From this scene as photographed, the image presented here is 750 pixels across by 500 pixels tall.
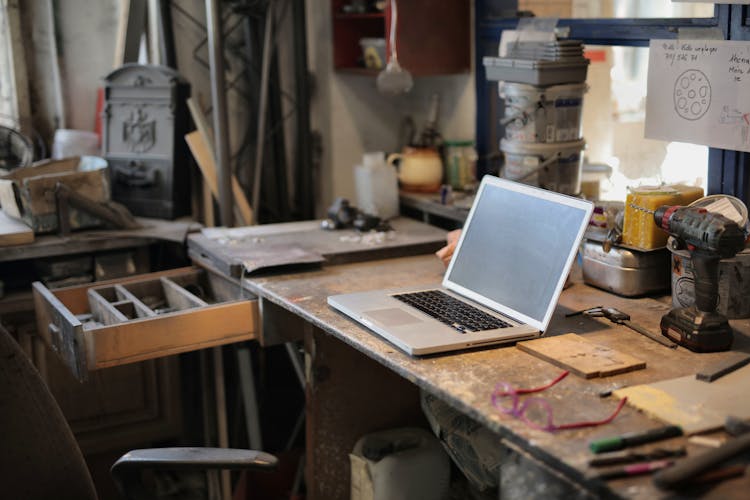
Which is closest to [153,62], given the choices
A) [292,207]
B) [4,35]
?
[4,35]

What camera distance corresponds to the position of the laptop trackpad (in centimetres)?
197

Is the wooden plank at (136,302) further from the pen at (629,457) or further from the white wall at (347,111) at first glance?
the pen at (629,457)

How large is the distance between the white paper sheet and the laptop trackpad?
87cm

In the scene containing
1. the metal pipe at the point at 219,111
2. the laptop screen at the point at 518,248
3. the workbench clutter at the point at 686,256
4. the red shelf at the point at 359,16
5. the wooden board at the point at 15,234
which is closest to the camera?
the workbench clutter at the point at 686,256

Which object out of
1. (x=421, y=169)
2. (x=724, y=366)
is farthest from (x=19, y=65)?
(x=724, y=366)

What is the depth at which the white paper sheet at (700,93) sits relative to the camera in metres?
2.14

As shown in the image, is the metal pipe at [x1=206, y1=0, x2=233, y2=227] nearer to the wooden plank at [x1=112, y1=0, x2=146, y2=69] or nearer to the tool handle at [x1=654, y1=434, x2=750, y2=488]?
the wooden plank at [x1=112, y1=0, x2=146, y2=69]

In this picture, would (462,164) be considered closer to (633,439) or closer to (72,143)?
(72,143)

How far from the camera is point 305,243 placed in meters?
2.75

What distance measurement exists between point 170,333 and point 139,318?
0.08 m

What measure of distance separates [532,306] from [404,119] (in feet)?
5.97

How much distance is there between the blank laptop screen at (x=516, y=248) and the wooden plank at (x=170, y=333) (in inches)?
22.8

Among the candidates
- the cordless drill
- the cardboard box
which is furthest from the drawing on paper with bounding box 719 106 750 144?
the cardboard box

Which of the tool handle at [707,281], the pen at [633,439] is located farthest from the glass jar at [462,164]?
the pen at [633,439]
